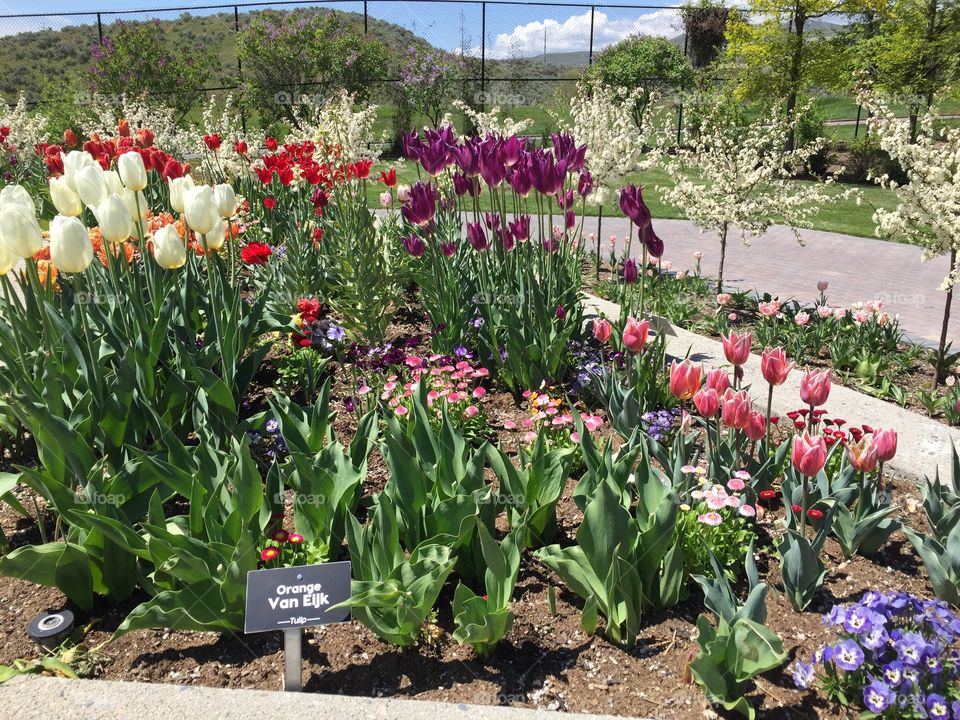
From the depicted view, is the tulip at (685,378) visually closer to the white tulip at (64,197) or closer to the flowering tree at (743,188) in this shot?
the white tulip at (64,197)

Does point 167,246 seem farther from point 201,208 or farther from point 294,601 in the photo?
point 294,601

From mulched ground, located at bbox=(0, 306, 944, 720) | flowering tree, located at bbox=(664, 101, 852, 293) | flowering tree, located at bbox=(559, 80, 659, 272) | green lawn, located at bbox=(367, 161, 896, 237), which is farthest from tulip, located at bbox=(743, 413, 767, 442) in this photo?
green lawn, located at bbox=(367, 161, 896, 237)

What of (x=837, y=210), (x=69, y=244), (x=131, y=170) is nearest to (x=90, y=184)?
(x=131, y=170)

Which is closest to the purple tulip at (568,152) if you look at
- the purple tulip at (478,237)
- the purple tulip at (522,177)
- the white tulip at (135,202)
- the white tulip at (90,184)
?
the purple tulip at (522,177)

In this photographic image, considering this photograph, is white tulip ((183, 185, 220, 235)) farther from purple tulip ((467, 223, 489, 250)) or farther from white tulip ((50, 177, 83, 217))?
purple tulip ((467, 223, 489, 250))

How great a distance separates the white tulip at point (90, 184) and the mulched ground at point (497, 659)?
1.49m

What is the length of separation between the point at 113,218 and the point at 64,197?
1.02 ft

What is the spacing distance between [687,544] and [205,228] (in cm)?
221

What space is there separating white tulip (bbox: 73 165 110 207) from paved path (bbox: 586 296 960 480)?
111 inches

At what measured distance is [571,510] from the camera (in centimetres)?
302

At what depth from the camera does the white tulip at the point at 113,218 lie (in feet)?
9.08

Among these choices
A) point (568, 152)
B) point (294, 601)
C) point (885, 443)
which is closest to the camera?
point (294, 601)

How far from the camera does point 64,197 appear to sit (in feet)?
9.52

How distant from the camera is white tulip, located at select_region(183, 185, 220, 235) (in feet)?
9.34
